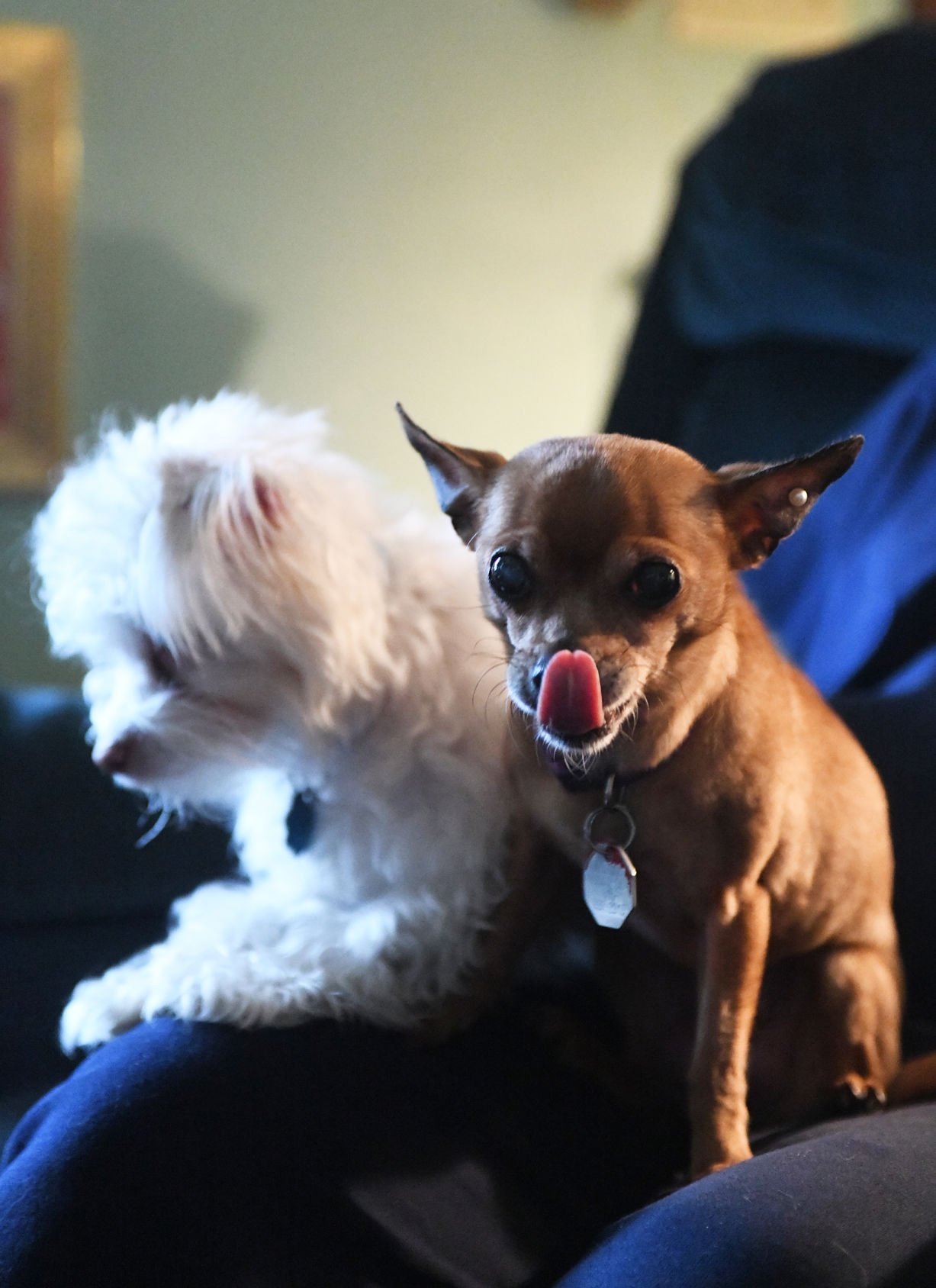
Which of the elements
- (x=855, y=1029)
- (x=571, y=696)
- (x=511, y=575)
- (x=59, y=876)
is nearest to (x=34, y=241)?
(x=59, y=876)

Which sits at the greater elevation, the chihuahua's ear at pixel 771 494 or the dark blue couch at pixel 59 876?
the chihuahua's ear at pixel 771 494

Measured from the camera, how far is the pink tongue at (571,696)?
26.1 inches

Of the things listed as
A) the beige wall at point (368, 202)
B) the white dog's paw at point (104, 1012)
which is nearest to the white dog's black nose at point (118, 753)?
the white dog's paw at point (104, 1012)

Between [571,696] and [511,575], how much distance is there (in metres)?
0.11

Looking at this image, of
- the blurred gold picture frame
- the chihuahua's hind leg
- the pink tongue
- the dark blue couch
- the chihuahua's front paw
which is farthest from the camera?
the blurred gold picture frame

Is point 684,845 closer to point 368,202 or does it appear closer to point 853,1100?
point 853,1100

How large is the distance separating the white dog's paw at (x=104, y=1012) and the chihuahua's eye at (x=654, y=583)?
527 millimetres

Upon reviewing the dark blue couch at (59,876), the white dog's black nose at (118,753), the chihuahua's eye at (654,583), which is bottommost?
the dark blue couch at (59,876)

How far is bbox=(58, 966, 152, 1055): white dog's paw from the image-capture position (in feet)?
3.02

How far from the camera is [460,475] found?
818 millimetres

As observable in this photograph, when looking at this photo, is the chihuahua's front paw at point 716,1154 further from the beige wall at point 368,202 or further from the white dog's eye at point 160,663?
the beige wall at point 368,202

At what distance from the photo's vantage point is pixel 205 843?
130 cm

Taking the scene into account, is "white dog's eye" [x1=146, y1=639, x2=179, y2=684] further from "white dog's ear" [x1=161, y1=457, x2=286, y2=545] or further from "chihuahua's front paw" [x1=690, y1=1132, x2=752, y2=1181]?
"chihuahua's front paw" [x1=690, y1=1132, x2=752, y2=1181]

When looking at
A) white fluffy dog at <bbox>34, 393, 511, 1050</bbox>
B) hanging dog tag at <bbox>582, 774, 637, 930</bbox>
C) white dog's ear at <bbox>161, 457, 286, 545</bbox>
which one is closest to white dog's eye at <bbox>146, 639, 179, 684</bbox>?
white fluffy dog at <bbox>34, 393, 511, 1050</bbox>
